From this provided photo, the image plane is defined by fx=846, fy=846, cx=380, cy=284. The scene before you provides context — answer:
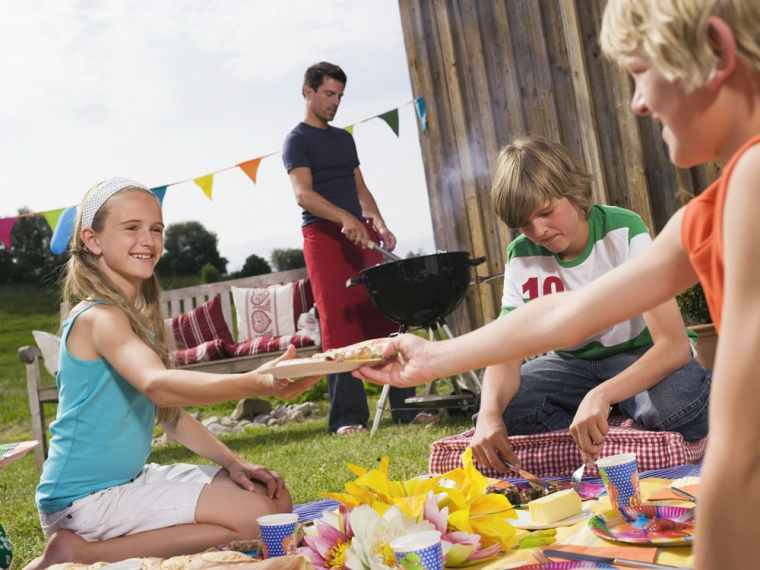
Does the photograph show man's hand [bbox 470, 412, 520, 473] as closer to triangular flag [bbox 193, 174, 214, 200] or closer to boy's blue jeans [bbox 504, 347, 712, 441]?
boy's blue jeans [bbox 504, 347, 712, 441]

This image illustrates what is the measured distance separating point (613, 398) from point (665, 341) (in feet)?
0.82

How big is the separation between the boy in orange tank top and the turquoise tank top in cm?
147

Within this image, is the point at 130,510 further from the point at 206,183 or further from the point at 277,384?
the point at 206,183

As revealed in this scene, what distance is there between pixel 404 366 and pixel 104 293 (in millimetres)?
1043

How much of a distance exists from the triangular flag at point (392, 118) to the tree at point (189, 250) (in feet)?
13.3

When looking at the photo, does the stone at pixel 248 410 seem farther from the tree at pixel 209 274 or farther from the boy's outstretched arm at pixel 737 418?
the boy's outstretched arm at pixel 737 418

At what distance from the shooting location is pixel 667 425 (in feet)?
8.47

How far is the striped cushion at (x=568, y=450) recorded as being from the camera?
2415 mm

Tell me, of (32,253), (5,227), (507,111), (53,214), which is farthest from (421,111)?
(32,253)

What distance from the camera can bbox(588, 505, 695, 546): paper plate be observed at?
1.55 metres

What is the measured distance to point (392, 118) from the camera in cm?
657

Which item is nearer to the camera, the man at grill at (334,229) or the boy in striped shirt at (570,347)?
the boy in striped shirt at (570,347)

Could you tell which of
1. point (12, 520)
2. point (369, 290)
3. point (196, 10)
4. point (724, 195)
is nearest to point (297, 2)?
point (196, 10)

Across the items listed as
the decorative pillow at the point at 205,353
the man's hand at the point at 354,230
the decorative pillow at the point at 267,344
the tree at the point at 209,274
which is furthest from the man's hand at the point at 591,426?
the tree at the point at 209,274
